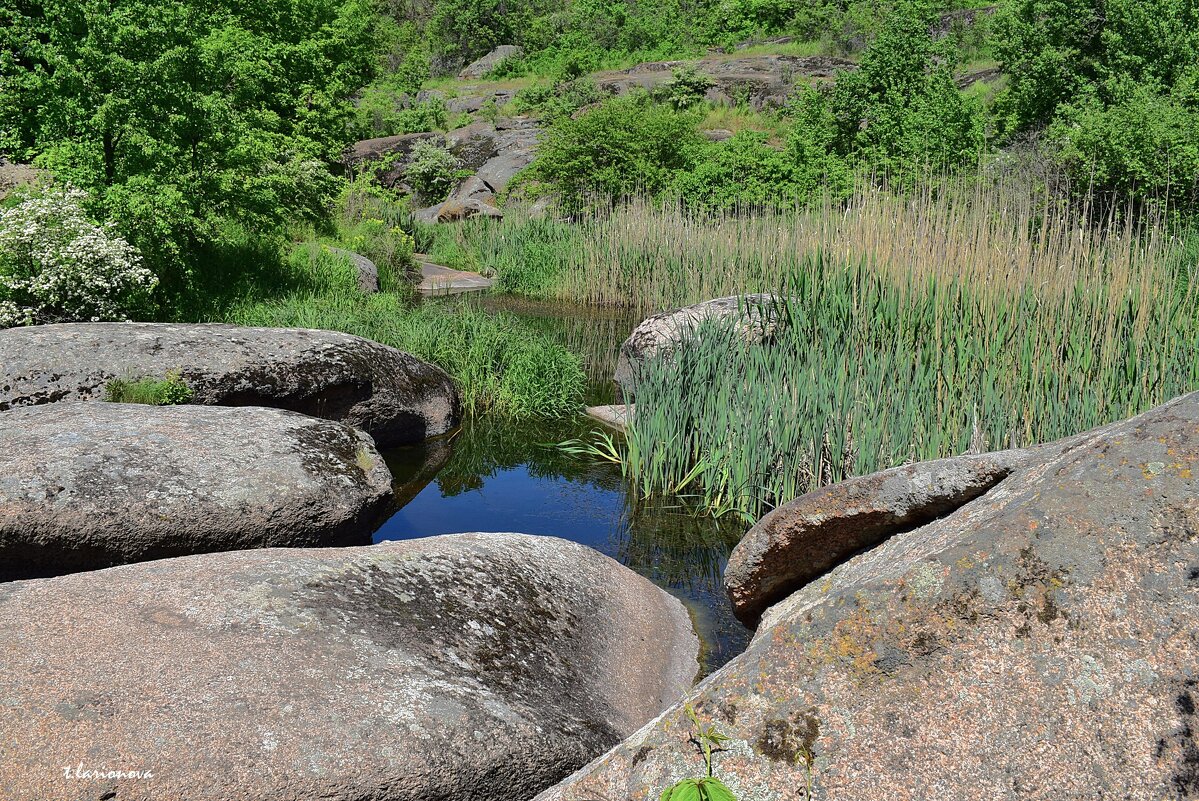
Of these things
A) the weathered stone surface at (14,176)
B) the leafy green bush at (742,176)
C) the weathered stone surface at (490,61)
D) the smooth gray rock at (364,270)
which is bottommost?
the smooth gray rock at (364,270)

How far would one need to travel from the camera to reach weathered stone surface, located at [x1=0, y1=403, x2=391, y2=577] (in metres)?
4.33

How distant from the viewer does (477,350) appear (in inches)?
349

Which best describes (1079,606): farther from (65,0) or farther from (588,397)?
(65,0)

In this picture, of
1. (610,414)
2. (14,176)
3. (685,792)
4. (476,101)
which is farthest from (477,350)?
(476,101)

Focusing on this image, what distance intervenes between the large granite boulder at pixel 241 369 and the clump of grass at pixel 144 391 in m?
0.08

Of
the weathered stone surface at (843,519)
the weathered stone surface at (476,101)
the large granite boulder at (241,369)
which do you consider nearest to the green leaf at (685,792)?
the weathered stone surface at (843,519)

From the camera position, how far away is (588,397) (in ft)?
30.3

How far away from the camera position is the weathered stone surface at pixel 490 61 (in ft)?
138

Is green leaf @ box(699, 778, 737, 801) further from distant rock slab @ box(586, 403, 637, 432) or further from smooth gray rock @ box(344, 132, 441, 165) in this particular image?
smooth gray rock @ box(344, 132, 441, 165)

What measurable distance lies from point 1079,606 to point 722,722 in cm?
63

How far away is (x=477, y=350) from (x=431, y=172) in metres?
18.8

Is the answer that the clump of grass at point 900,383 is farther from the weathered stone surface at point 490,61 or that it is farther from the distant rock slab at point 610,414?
the weathered stone surface at point 490,61

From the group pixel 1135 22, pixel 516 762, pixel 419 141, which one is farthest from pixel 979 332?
pixel 419 141

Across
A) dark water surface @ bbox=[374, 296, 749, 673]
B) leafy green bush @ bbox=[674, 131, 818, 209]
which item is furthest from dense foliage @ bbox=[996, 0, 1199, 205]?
dark water surface @ bbox=[374, 296, 749, 673]
